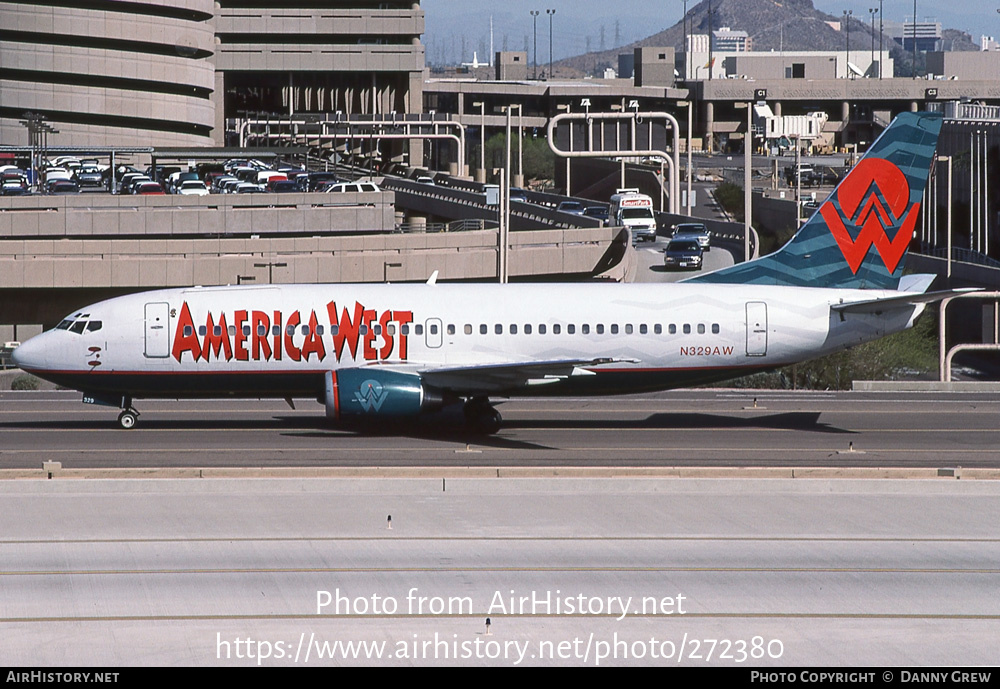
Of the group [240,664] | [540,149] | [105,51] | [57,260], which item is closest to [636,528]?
[240,664]

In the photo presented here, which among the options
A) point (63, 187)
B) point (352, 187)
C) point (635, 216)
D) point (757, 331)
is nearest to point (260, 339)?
point (757, 331)

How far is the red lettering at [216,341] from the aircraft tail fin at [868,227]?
38.8 ft

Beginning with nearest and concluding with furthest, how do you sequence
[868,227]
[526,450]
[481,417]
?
[526,450], [481,417], [868,227]

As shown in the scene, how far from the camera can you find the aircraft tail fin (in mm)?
32781

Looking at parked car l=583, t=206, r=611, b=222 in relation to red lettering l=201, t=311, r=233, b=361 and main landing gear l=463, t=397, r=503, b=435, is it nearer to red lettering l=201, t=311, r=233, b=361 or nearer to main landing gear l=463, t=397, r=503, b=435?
main landing gear l=463, t=397, r=503, b=435

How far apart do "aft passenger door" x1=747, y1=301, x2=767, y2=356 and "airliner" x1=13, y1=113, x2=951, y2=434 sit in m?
0.02

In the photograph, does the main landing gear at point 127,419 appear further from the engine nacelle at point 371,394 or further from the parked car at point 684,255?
the parked car at point 684,255

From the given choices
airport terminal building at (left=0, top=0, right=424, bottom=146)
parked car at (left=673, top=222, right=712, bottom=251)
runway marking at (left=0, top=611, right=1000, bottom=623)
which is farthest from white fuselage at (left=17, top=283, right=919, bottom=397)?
airport terminal building at (left=0, top=0, right=424, bottom=146)

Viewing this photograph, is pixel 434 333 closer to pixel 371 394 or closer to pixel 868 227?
pixel 371 394

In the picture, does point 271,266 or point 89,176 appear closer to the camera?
point 271,266

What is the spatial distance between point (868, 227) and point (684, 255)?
34.8 metres

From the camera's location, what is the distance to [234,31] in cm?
16250

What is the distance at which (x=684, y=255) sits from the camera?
2665 inches

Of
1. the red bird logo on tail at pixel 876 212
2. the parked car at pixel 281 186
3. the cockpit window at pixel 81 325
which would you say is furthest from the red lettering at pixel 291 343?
the parked car at pixel 281 186
